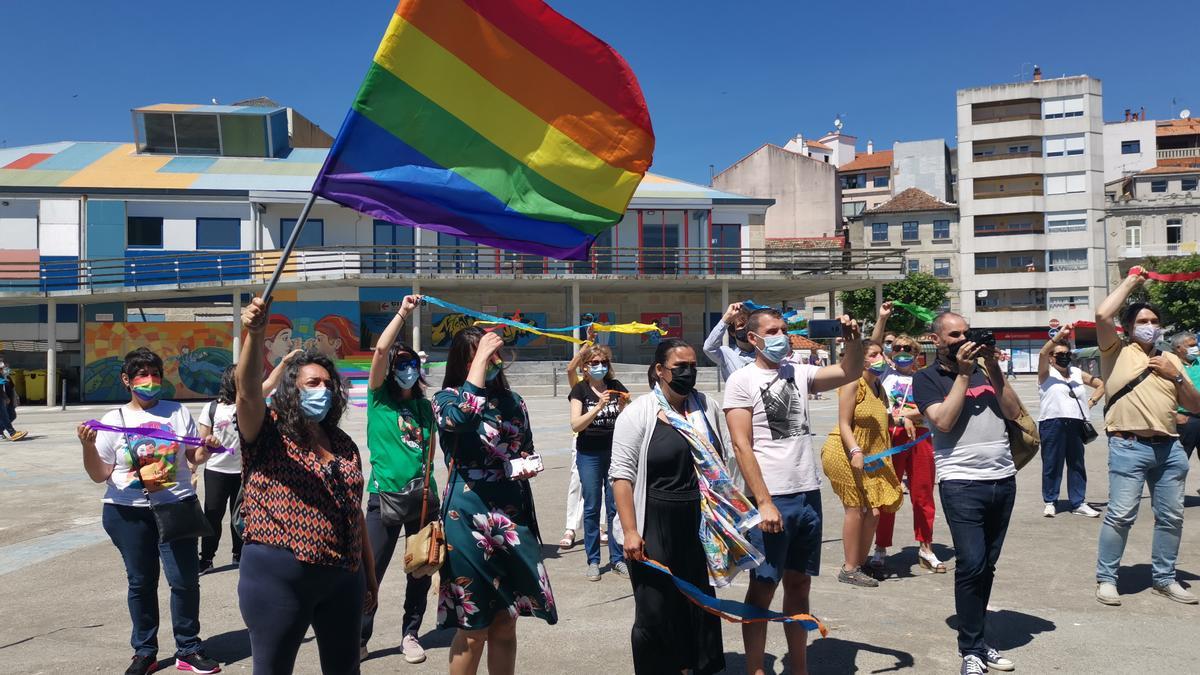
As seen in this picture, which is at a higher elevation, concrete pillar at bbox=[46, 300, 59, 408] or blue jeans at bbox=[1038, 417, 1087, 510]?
concrete pillar at bbox=[46, 300, 59, 408]

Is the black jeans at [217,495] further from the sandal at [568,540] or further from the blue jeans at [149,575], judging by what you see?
the sandal at [568,540]

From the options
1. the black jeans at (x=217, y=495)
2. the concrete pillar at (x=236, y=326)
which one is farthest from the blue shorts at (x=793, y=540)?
the concrete pillar at (x=236, y=326)

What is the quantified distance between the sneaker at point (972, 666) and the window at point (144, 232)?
34.0 m

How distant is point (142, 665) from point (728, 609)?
10.0ft

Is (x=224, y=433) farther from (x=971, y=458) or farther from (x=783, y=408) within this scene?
(x=971, y=458)

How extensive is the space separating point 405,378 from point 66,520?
6418 mm

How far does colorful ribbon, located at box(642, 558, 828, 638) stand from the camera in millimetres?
4086

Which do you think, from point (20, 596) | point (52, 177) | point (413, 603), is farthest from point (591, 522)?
point (52, 177)

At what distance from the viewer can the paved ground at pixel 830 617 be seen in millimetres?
4805

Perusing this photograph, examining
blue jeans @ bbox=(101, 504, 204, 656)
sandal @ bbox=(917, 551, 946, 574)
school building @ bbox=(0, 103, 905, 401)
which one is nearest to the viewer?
blue jeans @ bbox=(101, 504, 204, 656)

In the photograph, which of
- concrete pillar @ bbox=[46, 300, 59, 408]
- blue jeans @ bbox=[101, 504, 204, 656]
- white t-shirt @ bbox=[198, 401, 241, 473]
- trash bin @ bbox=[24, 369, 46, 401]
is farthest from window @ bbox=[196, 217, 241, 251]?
blue jeans @ bbox=[101, 504, 204, 656]

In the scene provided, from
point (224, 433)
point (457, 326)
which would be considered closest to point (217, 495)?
point (224, 433)

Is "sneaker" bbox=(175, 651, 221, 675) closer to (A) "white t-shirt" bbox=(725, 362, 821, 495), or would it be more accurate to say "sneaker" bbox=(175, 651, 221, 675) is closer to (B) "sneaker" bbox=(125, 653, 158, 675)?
(B) "sneaker" bbox=(125, 653, 158, 675)

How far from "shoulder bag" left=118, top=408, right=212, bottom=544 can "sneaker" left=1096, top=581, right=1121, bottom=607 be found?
5.49 metres
